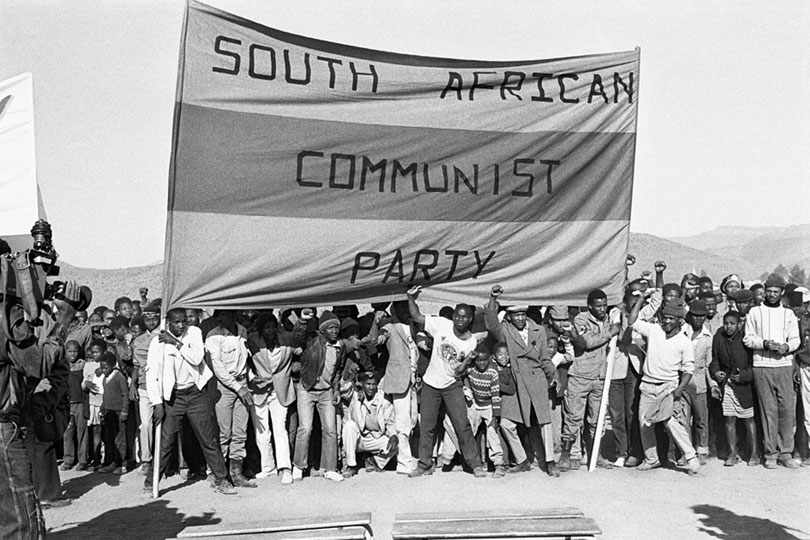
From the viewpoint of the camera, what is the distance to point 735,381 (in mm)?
9820

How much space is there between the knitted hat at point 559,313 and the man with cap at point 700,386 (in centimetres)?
144

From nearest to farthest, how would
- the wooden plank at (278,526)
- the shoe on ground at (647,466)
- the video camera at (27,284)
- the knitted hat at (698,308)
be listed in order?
1. the video camera at (27,284)
2. the wooden plank at (278,526)
3. the shoe on ground at (647,466)
4. the knitted hat at (698,308)

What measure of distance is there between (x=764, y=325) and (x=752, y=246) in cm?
9553

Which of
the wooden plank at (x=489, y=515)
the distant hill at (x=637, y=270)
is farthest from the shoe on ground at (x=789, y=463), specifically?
the distant hill at (x=637, y=270)

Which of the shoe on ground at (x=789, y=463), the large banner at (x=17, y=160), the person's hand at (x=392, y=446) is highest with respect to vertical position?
the large banner at (x=17, y=160)

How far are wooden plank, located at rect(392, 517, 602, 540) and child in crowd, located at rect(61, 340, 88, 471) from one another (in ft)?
18.8

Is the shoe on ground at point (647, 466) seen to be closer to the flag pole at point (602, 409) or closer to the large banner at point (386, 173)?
the flag pole at point (602, 409)

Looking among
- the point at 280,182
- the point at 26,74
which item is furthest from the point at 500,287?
the point at 26,74

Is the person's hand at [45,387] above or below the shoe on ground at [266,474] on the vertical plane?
above

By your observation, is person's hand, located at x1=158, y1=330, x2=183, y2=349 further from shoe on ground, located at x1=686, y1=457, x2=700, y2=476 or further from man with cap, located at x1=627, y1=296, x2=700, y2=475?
shoe on ground, located at x1=686, y1=457, x2=700, y2=476

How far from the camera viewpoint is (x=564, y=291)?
9594 millimetres

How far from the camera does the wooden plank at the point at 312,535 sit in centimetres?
557

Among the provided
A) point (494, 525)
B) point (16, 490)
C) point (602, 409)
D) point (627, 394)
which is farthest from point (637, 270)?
point (16, 490)

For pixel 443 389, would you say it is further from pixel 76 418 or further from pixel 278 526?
pixel 76 418
